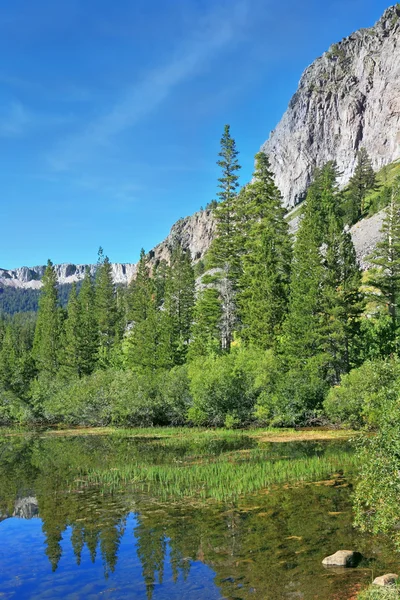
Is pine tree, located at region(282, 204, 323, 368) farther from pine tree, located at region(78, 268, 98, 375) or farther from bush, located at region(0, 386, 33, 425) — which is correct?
pine tree, located at region(78, 268, 98, 375)

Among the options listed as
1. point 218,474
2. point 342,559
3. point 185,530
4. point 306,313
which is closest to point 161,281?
point 306,313

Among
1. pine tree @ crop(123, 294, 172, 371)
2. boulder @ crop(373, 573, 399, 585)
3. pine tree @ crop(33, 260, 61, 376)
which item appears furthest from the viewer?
pine tree @ crop(33, 260, 61, 376)

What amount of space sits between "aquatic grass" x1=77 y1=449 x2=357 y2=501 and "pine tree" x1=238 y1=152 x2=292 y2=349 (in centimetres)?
2234

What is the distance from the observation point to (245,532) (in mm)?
14695

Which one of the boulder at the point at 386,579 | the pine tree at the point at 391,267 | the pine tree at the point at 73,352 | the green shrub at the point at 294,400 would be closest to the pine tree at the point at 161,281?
the pine tree at the point at 73,352

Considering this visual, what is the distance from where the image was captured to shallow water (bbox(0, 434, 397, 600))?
11.6 metres

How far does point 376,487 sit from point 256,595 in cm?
363

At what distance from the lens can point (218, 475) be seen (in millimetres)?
21984

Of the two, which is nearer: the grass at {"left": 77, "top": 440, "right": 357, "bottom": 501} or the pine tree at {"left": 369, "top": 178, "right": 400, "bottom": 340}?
Answer: the grass at {"left": 77, "top": 440, "right": 357, "bottom": 501}

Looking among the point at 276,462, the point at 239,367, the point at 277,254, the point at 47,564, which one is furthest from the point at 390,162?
the point at 47,564

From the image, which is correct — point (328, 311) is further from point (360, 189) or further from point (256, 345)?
point (360, 189)

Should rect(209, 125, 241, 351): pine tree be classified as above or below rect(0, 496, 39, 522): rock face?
above

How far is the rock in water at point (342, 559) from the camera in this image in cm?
1169

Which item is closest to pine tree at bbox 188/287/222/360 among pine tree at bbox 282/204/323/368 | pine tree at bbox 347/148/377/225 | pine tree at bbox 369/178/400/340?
pine tree at bbox 282/204/323/368
